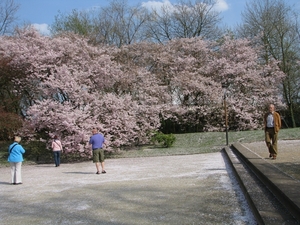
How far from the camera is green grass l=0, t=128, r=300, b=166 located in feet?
54.4

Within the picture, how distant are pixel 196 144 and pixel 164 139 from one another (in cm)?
206

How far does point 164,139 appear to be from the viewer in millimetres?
19531

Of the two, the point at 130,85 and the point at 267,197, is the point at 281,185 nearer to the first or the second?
the point at 267,197

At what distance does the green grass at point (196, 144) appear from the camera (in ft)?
54.4

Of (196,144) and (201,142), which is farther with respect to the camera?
(201,142)

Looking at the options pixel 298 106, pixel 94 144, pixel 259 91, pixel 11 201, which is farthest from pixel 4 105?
pixel 298 106

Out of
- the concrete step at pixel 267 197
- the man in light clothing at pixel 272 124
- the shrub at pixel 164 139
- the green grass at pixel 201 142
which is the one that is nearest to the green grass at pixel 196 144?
the green grass at pixel 201 142

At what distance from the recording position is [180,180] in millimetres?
7613

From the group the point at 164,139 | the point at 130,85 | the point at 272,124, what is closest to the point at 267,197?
the point at 272,124

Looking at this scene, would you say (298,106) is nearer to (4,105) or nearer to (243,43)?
(243,43)

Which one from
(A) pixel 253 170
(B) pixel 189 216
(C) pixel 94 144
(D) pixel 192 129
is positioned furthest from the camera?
(D) pixel 192 129

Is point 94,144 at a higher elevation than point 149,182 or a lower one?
higher

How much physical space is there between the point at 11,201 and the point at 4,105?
14.3 metres

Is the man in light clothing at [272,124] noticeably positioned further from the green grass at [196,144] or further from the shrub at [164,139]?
the shrub at [164,139]
